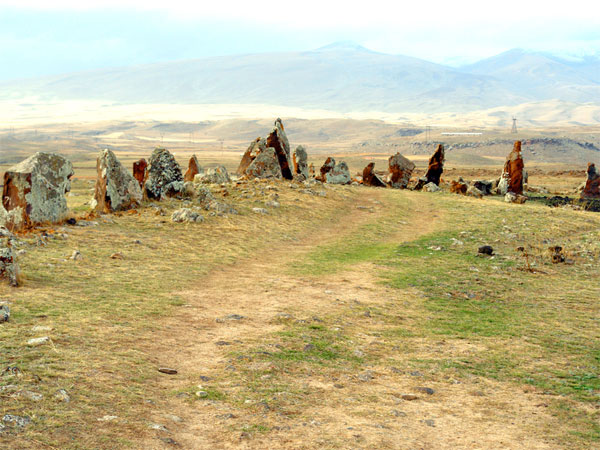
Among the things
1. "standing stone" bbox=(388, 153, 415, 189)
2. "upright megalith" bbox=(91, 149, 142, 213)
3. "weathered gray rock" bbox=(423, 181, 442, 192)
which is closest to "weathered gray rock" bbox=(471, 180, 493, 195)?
"weathered gray rock" bbox=(423, 181, 442, 192)

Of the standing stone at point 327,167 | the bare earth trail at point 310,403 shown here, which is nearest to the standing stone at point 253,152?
the standing stone at point 327,167

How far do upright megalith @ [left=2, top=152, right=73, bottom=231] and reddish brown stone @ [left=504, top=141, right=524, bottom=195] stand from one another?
1085 inches

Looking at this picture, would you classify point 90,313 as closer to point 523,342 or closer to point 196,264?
point 196,264

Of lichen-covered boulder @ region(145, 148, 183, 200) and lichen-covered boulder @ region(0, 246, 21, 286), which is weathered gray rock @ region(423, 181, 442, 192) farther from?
lichen-covered boulder @ region(0, 246, 21, 286)

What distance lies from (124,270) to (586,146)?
5742 inches

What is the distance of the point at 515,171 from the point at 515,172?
0.20ft

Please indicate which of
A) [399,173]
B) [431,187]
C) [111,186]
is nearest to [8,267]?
[111,186]

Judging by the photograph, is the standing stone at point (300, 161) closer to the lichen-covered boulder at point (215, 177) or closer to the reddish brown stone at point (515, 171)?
the lichen-covered boulder at point (215, 177)

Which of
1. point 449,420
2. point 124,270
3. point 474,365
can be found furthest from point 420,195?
point 449,420

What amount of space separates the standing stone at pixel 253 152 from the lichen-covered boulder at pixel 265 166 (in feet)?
2.89

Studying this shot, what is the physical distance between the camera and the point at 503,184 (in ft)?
127

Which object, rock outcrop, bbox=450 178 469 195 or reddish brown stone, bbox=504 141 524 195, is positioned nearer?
rock outcrop, bbox=450 178 469 195

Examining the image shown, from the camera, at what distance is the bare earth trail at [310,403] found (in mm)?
7109

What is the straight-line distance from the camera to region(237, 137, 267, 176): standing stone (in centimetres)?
3339
